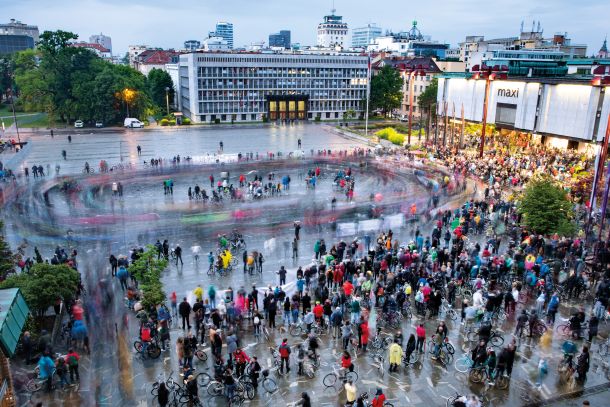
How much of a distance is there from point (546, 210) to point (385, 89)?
73271 millimetres

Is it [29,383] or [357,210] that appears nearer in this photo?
[29,383]

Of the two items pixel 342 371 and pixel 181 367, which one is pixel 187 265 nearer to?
pixel 181 367

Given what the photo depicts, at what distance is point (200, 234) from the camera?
29328 millimetres

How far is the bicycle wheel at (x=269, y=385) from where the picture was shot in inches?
595

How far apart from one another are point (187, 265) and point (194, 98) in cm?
6756

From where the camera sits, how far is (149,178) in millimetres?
43750

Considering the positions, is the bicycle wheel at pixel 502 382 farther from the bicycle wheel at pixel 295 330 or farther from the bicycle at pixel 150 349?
the bicycle at pixel 150 349

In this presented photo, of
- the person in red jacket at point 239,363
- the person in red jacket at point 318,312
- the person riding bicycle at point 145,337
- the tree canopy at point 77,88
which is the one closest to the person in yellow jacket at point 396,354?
the person in red jacket at point 318,312

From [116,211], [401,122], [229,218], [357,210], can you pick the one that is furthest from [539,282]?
[401,122]

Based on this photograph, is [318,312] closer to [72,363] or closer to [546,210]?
[72,363]

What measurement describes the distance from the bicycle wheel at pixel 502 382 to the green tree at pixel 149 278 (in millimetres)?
12009

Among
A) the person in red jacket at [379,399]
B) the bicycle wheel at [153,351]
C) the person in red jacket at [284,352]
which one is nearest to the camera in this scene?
the person in red jacket at [379,399]

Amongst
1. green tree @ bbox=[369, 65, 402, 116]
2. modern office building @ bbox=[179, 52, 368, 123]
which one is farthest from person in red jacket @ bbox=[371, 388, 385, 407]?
green tree @ bbox=[369, 65, 402, 116]

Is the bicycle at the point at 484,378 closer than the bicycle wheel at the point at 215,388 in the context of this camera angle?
No
